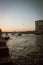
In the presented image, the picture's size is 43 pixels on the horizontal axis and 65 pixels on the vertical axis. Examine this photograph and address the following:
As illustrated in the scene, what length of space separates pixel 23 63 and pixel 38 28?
20547 millimetres

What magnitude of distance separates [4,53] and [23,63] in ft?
2.57

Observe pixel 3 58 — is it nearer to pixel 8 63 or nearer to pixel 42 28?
pixel 8 63

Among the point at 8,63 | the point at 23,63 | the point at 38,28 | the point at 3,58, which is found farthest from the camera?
the point at 38,28

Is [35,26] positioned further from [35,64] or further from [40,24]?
[35,64]

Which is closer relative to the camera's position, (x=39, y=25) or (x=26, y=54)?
(x=26, y=54)

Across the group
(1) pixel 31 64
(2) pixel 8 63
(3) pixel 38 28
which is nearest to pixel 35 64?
(1) pixel 31 64

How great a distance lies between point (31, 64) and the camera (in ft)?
18.2

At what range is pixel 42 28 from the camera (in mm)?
25953

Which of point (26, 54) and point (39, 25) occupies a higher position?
point (26, 54)

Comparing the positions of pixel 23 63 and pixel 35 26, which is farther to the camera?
pixel 35 26

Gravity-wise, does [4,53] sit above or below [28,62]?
above

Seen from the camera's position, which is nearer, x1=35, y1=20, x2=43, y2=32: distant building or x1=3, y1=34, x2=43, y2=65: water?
x1=3, y1=34, x2=43, y2=65: water

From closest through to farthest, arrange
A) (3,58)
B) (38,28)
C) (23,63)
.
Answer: (3,58) < (23,63) < (38,28)

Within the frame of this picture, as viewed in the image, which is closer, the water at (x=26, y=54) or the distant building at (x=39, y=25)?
the water at (x=26, y=54)
